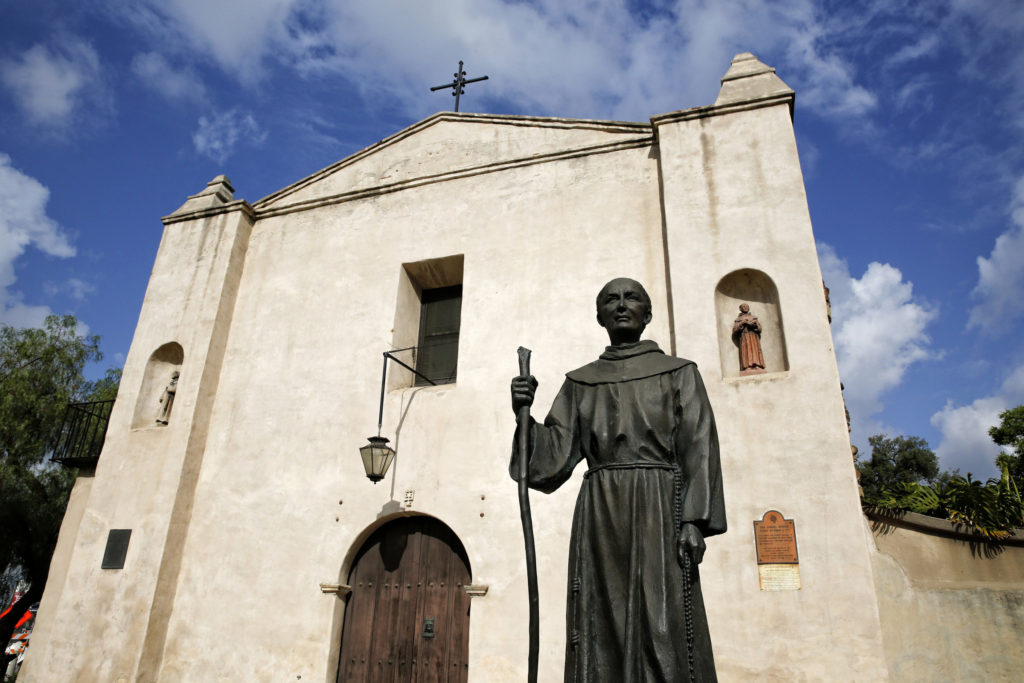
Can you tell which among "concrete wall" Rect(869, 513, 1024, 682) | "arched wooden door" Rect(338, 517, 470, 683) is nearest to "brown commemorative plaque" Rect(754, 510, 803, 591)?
"concrete wall" Rect(869, 513, 1024, 682)

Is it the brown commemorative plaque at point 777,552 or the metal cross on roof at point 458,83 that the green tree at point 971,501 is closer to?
the brown commemorative plaque at point 777,552

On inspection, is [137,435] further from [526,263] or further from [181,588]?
[526,263]

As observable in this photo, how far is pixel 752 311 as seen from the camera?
7.34 meters

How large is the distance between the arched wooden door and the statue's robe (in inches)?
170

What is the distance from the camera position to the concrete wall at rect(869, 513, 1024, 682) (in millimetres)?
5980

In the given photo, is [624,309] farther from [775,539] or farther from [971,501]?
[971,501]

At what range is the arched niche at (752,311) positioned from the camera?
707 cm

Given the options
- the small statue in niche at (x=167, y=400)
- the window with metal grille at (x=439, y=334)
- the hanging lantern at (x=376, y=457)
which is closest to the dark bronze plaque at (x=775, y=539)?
the hanging lantern at (x=376, y=457)

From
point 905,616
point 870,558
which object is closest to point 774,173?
point 870,558

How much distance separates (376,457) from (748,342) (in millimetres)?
3939

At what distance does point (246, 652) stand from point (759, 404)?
5.79 metres

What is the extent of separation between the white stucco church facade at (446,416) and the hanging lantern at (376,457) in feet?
1.05

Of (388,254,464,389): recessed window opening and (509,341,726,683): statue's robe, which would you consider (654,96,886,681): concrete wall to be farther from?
(509,341,726,683): statue's robe

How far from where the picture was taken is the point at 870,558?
604 centimetres
